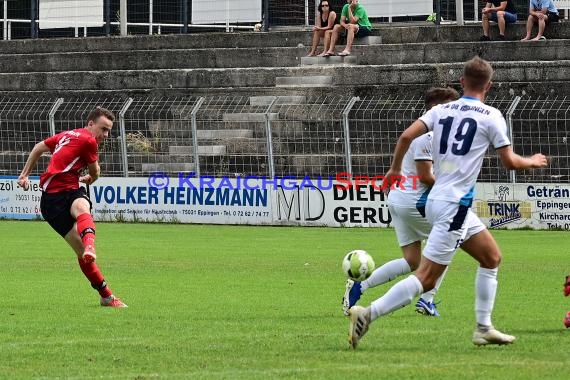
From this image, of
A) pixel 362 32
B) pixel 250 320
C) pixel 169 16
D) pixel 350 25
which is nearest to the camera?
pixel 250 320

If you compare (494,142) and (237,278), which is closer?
(494,142)

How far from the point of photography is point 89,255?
1260 centimetres

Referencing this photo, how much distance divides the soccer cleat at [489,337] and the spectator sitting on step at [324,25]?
2266 centimetres

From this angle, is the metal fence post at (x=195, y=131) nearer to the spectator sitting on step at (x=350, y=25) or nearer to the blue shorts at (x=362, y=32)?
the spectator sitting on step at (x=350, y=25)

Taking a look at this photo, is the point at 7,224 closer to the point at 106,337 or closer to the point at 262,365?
the point at 106,337

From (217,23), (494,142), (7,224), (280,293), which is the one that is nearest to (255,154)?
(7,224)

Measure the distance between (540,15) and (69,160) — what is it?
17906 mm

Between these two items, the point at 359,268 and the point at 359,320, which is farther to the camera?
the point at 359,268

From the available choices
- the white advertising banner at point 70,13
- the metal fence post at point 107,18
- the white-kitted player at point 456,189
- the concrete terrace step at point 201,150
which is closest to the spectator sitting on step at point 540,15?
the concrete terrace step at point 201,150

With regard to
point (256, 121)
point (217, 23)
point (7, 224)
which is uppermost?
point (217, 23)

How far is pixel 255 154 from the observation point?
93.2ft

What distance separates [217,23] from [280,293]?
23.1 metres

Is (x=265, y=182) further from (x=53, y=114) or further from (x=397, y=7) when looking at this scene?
(x=397, y=7)

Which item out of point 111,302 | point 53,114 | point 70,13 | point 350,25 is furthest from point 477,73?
point 70,13
